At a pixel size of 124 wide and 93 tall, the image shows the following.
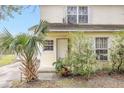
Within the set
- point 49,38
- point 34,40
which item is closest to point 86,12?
point 49,38

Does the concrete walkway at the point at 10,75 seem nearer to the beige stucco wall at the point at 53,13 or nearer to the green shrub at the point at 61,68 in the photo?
the green shrub at the point at 61,68

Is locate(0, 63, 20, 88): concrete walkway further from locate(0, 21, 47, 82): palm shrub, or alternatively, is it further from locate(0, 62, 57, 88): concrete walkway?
locate(0, 21, 47, 82): palm shrub

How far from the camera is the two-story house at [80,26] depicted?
13523mm

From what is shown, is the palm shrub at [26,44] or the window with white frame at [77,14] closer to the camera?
the palm shrub at [26,44]

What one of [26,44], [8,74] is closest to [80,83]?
[26,44]

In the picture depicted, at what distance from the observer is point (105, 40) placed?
13.8 m

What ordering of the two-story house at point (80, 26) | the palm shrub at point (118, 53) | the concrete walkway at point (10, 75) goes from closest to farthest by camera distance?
the concrete walkway at point (10, 75), the palm shrub at point (118, 53), the two-story house at point (80, 26)

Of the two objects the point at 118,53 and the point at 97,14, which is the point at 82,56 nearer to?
the point at 118,53

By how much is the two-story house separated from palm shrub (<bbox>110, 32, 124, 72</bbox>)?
69cm

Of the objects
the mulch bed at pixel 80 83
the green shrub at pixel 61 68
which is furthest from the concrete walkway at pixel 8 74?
the green shrub at pixel 61 68

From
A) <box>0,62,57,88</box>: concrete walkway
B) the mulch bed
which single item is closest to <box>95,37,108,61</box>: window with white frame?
the mulch bed

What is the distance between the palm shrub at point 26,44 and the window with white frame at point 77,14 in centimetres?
348
